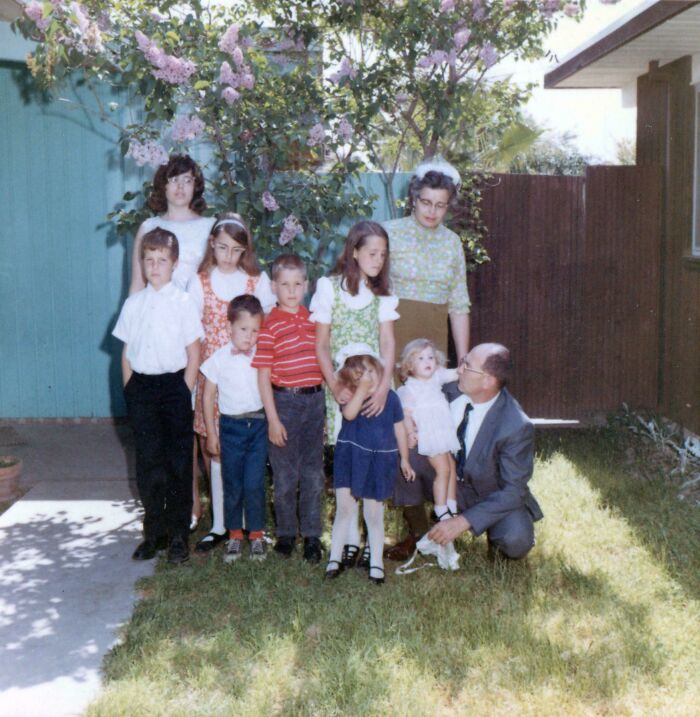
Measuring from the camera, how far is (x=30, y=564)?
4070 millimetres

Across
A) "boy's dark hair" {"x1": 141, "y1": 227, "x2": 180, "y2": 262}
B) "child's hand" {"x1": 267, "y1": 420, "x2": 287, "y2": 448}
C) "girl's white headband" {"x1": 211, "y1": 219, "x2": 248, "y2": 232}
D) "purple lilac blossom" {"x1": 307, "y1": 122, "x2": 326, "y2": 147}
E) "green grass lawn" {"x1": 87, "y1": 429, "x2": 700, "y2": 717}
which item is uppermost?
"purple lilac blossom" {"x1": 307, "y1": 122, "x2": 326, "y2": 147}

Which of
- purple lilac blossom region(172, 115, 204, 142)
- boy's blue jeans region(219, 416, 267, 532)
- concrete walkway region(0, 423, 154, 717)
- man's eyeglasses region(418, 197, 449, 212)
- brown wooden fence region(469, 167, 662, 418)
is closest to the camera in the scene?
concrete walkway region(0, 423, 154, 717)

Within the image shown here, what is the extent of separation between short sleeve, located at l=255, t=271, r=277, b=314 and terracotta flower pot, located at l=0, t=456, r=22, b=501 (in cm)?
188

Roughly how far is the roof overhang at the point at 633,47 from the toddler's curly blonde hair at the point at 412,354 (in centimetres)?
255

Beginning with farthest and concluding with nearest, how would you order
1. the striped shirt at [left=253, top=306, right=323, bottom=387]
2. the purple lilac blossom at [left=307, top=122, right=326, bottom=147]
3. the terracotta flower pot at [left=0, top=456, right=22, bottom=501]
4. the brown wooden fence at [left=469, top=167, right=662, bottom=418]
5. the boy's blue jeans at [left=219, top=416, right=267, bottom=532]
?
1. the brown wooden fence at [left=469, top=167, right=662, bottom=418]
2. the terracotta flower pot at [left=0, top=456, right=22, bottom=501]
3. the purple lilac blossom at [left=307, top=122, right=326, bottom=147]
4. the boy's blue jeans at [left=219, top=416, right=267, bottom=532]
5. the striped shirt at [left=253, top=306, right=323, bottom=387]

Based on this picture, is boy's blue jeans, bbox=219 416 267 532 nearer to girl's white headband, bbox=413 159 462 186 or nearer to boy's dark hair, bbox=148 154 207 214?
boy's dark hair, bbox=148 154 207 214

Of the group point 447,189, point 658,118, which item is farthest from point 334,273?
point 658,118

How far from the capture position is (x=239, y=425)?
414 cm

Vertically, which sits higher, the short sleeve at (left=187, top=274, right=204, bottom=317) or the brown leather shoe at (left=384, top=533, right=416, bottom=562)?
the short sleeve at (left=187, top=274, right=204, bottom=317)

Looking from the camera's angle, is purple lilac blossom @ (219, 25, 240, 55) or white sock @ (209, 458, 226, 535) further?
white sock @ (209, 458, 226, 535)

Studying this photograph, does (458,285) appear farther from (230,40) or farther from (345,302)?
(230,40)

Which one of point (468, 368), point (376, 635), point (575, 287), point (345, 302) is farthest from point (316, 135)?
point (575, 287)

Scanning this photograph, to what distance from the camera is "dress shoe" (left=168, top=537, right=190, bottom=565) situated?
4.08 meters

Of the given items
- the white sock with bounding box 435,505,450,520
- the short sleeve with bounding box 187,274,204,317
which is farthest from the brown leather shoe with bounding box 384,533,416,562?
the short sleeve with bounding box 187,274,204,317
